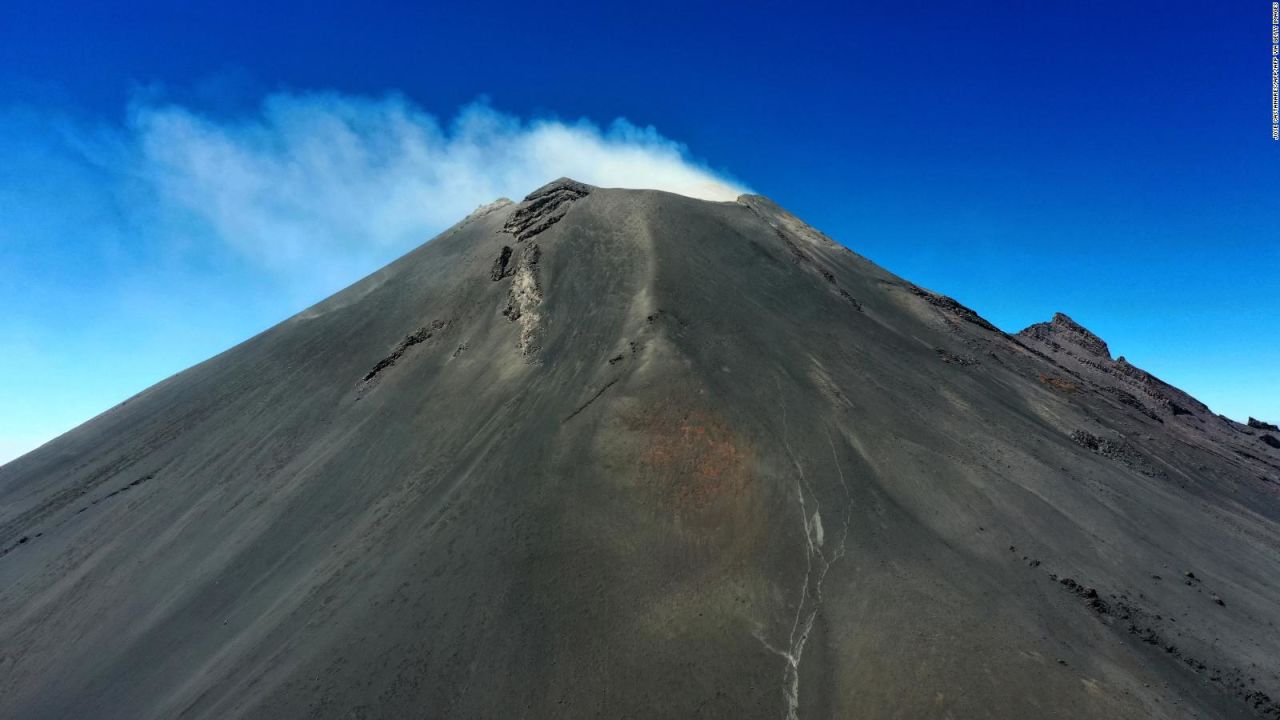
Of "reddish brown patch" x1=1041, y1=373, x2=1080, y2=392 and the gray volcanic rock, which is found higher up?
the gray volcanic rock

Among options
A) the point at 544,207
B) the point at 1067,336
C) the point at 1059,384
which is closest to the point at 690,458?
the point at 544,207

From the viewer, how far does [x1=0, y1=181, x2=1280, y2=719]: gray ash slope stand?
72.5 feet

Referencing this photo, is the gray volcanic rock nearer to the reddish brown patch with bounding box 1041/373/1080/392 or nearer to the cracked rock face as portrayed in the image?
the reddish brown patch with bounding box 1041/373/1080/392

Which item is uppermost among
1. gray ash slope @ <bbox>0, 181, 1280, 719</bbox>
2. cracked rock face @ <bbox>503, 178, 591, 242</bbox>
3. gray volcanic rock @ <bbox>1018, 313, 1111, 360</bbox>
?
cracked rock face @ <bbox>503, 178, 591, 242</bbox>

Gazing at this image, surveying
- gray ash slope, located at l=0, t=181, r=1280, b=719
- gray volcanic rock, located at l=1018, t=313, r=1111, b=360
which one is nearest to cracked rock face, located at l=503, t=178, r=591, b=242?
gray ash slope, located at l=0, t=181, r=1280, b=719

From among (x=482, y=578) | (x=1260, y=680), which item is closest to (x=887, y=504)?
(x=1260, y=680)

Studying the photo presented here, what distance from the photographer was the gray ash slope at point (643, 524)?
22.1 m

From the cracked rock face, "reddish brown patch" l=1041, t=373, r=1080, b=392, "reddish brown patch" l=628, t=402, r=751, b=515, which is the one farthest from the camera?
the cracked rock face

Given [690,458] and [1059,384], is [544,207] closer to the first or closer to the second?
[690,458]

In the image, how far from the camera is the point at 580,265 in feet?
149

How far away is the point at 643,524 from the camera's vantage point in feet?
88.6

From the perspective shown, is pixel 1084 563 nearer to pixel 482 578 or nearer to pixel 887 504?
pixel 887 504

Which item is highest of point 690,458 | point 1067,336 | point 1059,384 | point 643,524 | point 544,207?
point 544,207

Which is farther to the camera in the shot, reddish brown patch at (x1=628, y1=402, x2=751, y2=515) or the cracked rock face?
the cracked rock face
